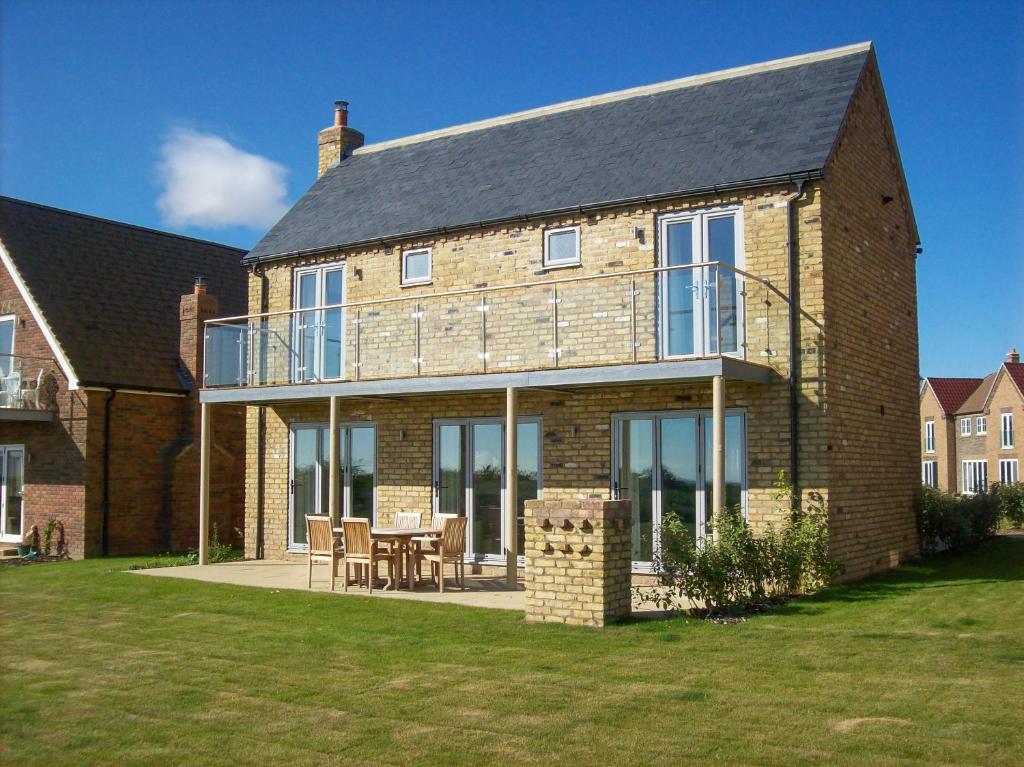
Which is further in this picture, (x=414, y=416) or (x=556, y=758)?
(x=414, y=416)

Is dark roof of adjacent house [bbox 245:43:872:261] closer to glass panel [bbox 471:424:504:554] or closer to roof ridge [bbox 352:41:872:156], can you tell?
roof ridge [bbox 352:41:872:156]

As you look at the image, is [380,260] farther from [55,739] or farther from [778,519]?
[55,739]

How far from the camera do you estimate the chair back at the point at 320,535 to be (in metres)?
13.4

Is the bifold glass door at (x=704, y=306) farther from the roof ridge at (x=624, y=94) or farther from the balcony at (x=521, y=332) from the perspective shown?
the roof ridge at (x=624, y=94)

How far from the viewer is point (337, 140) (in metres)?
21.2

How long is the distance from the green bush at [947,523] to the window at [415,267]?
9129 millimetres

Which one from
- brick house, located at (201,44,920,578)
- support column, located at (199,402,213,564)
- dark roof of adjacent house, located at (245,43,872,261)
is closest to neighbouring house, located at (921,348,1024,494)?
brick house, located at (201,44,920,578)

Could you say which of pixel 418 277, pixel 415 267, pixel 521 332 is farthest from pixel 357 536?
pixel 415 267

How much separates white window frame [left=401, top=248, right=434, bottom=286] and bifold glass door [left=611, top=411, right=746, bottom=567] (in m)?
4.16

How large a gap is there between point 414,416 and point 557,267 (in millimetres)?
3451

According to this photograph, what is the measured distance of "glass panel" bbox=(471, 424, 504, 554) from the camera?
15469mm

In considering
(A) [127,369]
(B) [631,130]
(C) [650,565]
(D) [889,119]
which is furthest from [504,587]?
(A) [127,369]

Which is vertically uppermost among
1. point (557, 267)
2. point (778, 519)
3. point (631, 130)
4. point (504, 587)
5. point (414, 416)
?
point (631, 130)

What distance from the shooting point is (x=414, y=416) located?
643 inches
